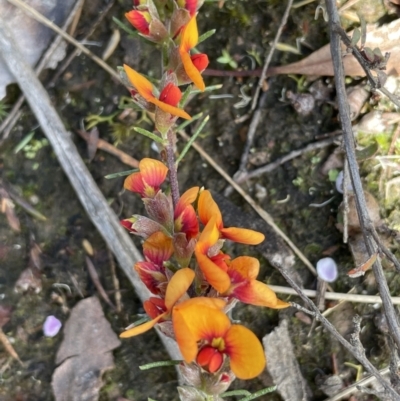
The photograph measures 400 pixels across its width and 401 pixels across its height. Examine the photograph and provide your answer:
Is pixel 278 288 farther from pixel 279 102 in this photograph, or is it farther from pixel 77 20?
pixel 77 20

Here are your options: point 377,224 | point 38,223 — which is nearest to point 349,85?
point 377,224

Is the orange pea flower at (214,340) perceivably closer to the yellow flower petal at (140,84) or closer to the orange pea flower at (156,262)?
the orange pea flower at (156,262)

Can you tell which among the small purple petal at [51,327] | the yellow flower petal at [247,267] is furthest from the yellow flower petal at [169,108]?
the small purple petal at [51,327]

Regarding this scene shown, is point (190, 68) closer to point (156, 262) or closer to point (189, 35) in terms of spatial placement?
point (189, 35)


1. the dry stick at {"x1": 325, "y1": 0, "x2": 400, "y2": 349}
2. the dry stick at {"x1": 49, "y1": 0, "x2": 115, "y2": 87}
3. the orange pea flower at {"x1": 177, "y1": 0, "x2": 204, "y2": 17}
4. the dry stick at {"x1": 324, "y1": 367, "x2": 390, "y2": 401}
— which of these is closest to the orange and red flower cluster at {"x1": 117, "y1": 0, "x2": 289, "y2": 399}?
the orange pea flower at {"x1": 177, "y1": 0, "x2": 204, "y2": 17}

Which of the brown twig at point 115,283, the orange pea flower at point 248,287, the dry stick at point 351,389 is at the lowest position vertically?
the dry stick at point 351,389

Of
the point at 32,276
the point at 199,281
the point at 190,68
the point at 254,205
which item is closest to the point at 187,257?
the point at 199,281
